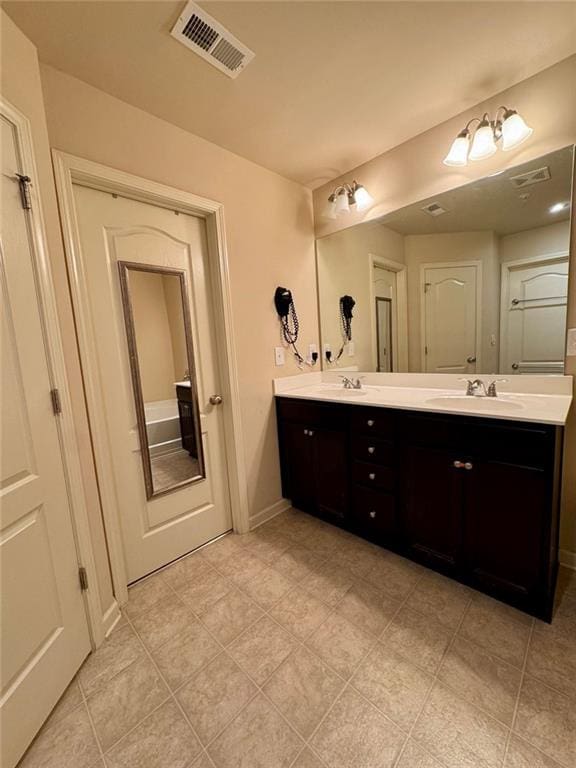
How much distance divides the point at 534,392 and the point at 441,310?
712 millimetres

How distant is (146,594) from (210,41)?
2582mm

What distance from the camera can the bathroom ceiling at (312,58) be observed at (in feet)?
3.83

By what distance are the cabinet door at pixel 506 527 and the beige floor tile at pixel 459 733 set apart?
0.54 metres

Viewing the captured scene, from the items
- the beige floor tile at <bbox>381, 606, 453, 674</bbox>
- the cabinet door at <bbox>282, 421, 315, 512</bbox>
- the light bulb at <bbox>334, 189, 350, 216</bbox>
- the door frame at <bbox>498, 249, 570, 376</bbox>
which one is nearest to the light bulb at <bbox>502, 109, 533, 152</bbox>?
the door frame at <bbox>498, 249, 570, 376</bbox>

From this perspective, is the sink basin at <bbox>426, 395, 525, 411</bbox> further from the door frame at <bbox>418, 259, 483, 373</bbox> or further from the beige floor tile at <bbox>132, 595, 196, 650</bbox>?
the beige floor tile at <bbox>132, 595, 196, 650</bbox>

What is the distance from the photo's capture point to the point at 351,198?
216 centimetres

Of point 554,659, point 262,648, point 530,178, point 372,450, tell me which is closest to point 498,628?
point 554,659

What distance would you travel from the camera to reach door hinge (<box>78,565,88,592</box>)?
1.29 meters

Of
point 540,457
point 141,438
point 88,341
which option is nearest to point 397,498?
point 540,457

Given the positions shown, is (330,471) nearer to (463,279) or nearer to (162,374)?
(162,374)

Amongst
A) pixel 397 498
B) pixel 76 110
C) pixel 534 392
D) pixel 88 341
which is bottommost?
pixel 397 498

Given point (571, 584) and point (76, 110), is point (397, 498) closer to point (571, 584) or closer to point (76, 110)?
point (571, 584)

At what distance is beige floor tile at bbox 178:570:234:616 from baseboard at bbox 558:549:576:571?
Result: 1805 millimetres

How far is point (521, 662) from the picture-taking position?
120cm
